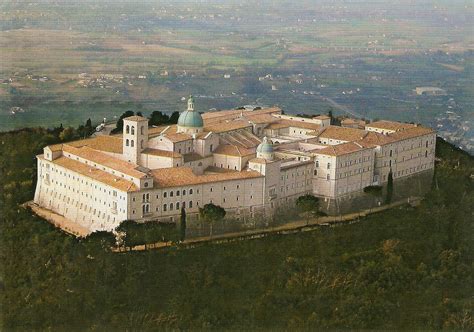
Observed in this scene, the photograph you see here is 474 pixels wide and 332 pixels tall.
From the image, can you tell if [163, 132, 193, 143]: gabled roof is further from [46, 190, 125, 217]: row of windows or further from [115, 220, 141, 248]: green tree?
[115, 220, 141, 248]: green tree

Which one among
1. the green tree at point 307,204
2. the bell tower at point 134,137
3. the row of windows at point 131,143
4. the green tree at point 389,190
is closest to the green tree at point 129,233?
the bell tower at point 134,137

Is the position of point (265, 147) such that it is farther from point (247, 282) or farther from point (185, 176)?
point (247, 282)

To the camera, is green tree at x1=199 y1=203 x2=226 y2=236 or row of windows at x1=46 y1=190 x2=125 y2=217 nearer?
row of windows at x1=46 y1=190 x2=125 y2=217

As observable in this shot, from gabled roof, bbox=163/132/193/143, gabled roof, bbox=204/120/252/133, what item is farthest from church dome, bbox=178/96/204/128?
gabled roof, bbox=163/132/193/143

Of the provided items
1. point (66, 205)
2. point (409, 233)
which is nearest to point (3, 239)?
point (66, 205)

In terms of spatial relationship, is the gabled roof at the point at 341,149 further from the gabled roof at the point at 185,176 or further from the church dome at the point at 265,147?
the gabled roof at the point at 185,176

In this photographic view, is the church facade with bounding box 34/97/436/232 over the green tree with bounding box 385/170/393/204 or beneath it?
over

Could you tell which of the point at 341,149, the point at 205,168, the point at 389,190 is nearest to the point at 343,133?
the point at 341,149
